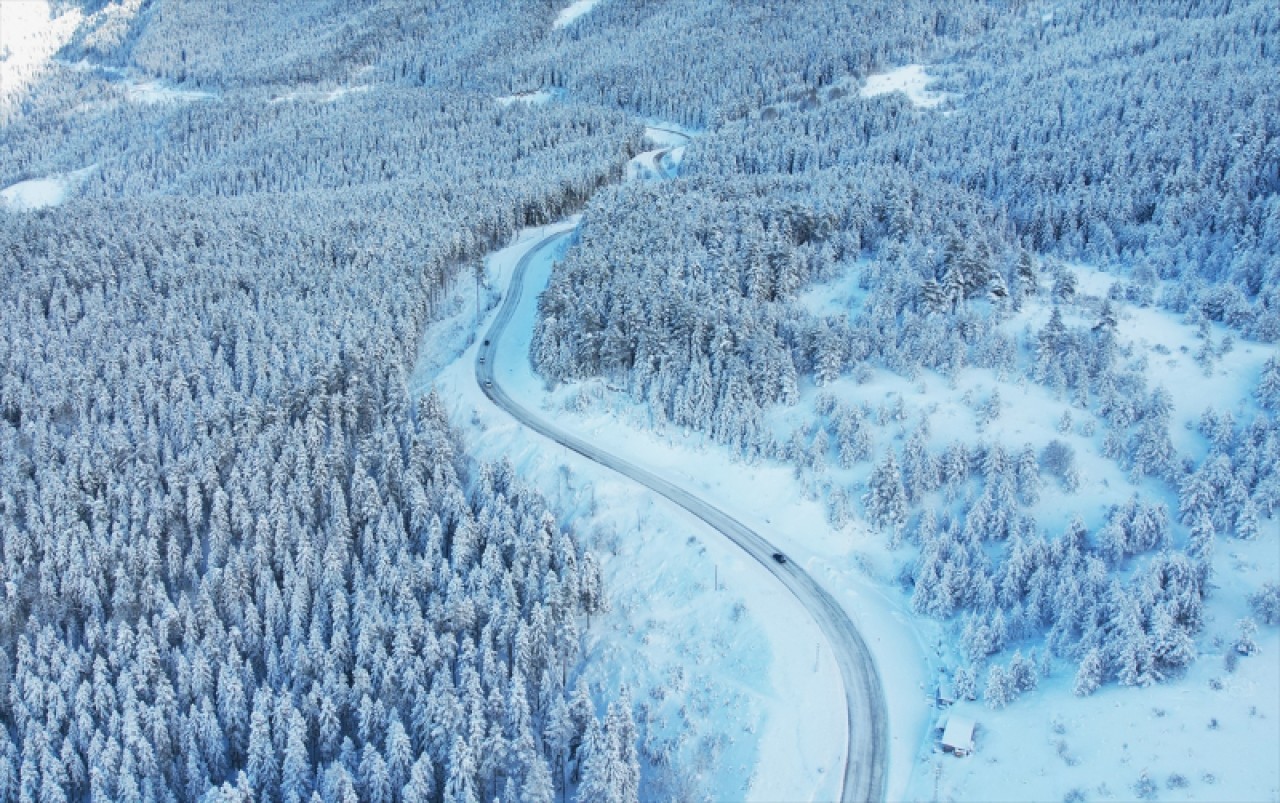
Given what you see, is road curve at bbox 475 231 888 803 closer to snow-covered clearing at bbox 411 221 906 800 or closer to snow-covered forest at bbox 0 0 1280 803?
snow-covered clearing at bbox 411 221 906 800

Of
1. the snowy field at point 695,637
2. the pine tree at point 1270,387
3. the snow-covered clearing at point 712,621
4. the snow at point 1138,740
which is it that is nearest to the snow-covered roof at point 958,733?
the snow at point 1138,740

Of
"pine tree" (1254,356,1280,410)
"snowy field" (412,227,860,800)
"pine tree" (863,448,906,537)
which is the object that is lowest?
"snowy field" (412,227,860,800)

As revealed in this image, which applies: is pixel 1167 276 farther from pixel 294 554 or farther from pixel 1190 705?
pixel 294 554

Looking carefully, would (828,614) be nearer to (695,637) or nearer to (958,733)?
(695,637)

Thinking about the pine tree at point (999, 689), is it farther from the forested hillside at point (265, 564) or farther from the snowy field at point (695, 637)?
the forested hillside at point (265, 564)

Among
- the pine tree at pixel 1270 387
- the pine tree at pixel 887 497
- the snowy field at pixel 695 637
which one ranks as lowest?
the snowy field at pixel 695 637

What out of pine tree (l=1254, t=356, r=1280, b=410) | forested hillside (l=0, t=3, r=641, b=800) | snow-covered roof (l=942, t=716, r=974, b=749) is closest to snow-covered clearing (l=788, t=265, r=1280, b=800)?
snow-covered roof (l=942, t=716, r=974, b=749)

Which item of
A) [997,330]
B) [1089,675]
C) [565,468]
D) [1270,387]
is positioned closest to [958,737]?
[1089,675]
